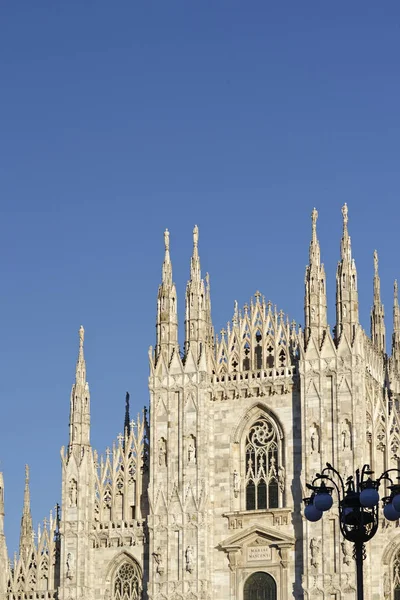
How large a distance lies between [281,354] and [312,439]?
11.9 feet

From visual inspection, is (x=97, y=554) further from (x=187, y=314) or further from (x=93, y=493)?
(x=187, y=314)

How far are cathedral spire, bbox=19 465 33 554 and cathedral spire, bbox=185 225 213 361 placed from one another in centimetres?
921

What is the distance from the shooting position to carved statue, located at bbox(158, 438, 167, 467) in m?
45.9

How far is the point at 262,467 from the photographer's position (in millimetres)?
44906

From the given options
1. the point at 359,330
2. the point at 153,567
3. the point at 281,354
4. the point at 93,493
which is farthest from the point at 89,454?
the point at 359,330

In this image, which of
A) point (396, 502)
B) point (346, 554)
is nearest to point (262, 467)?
point (346, 554)

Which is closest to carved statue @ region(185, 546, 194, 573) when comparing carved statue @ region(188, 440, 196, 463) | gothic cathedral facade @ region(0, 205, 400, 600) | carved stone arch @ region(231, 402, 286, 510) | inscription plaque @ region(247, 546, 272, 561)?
gothic cathedral facade @ region(0, 205, 400, 600)

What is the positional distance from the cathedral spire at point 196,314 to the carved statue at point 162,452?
318cm

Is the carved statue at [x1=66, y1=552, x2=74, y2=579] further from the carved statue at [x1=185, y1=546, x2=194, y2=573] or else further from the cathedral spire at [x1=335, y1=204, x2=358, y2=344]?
the cathedral spire at [x1=335, y1=204, x2=358, y2=344]

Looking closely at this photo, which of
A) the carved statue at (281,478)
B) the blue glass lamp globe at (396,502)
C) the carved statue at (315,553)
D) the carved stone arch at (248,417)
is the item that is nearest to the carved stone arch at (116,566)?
the carved stone arch at (248,417)

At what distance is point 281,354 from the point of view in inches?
1809

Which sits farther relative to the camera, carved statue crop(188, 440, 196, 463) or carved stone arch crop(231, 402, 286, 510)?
carved statue crop(188, 440, 196, 463)

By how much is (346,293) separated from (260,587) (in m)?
10.4

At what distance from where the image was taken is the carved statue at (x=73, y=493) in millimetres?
46906
